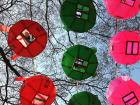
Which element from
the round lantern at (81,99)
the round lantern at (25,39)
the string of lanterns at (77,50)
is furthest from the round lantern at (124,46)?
the round lantern at (25,39)

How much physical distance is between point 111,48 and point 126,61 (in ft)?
0.79

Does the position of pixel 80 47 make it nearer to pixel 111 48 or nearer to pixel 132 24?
pixel 111 48

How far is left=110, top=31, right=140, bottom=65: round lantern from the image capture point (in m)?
5.80

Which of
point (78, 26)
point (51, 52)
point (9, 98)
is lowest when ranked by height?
point (9, 98)

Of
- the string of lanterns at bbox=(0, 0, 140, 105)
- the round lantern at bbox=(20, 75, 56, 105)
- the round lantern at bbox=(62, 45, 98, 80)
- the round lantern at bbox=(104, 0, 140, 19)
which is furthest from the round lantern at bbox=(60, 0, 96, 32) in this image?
the round lantern at bbox=(20, 75, 56, 105)

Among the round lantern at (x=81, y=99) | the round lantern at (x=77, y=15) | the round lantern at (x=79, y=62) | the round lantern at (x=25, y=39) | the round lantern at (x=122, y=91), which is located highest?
the round lantern at (x=77, y=15)

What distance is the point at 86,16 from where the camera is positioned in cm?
597

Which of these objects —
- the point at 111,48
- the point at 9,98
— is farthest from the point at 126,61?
the point at 9,98

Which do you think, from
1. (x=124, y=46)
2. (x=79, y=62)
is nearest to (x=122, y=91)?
(x=124, y=46)

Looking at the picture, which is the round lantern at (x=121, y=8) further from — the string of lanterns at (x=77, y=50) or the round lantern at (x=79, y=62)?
the round lantern at (x=79, y=62)

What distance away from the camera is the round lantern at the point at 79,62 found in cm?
598

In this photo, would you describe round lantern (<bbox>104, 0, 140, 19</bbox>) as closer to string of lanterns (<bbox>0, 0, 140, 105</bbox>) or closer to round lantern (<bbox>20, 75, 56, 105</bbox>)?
string of lanterns (<bbox>0, 0, 140, 105</bbox>)

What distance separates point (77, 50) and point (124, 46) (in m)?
0.56

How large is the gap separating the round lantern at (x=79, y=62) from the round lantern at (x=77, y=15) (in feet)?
0.81
